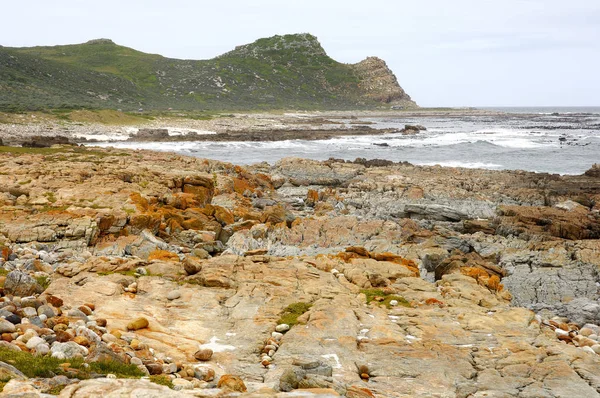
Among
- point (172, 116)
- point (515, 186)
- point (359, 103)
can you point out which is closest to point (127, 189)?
point (515, 186)

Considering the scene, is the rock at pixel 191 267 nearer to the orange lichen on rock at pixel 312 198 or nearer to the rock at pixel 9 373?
the rock at pixel 9 373

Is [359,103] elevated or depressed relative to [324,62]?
depressed

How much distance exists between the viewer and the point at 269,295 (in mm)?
11438

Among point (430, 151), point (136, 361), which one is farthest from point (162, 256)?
point (430, 151)

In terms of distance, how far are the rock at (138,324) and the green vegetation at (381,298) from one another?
4.89 metres

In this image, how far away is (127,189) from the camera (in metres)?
20.7

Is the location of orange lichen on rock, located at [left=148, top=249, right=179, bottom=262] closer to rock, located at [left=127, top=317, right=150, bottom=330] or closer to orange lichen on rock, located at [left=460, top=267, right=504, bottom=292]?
rock, located at [left=127, top=317, right=150, bottom=330]

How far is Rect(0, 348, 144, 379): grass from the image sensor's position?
6496 mm

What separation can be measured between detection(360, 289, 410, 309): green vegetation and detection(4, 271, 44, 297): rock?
6.87m

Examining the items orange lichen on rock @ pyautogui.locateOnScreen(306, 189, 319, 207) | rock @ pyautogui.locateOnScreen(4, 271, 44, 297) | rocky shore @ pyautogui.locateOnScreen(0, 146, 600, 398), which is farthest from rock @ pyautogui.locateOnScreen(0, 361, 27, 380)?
orange lichen on rock @ pyautogui.locateOnScreen(306, 189, 319, 207)

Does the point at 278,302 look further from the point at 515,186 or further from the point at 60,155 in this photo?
the point at 515,186

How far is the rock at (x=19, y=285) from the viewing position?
968 cm

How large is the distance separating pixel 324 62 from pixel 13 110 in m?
143

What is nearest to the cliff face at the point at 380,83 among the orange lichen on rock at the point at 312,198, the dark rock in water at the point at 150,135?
the dark rock in water at the point at 150,135
